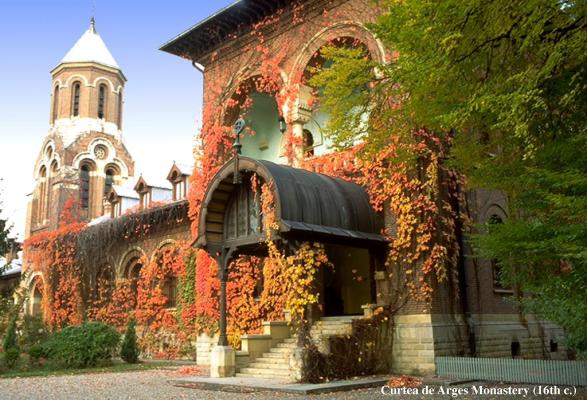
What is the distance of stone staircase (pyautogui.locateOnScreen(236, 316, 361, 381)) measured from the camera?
579 inches


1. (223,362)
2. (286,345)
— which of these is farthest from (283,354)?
(223,362)

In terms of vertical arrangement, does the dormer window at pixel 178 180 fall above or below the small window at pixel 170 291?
above

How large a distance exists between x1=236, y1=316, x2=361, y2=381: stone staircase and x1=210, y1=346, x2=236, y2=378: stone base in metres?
0.32

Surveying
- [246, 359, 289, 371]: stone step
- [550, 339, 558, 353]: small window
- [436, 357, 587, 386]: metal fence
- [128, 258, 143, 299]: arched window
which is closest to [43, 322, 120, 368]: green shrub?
[246, 359, 289, 371]: stone step

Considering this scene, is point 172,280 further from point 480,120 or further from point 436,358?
point 480,120

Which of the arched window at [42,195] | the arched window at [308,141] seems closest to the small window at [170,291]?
the arched window at [308,141]

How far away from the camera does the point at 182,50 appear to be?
944 inches

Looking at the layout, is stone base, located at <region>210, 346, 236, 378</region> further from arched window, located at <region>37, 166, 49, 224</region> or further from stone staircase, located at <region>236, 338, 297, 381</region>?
arched window, located at <region>37, 166, 49, 224</region>

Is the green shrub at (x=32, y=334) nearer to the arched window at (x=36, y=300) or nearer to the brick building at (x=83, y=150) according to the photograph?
the brick building at (x=83, y=150)

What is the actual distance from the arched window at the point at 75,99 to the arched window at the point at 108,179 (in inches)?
164

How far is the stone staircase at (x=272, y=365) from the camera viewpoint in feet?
48.8

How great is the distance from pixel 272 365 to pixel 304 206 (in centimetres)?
419

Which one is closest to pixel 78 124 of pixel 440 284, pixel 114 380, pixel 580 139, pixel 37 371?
pixel 37 371

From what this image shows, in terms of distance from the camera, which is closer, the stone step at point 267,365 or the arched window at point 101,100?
the stone step at point 267,365
